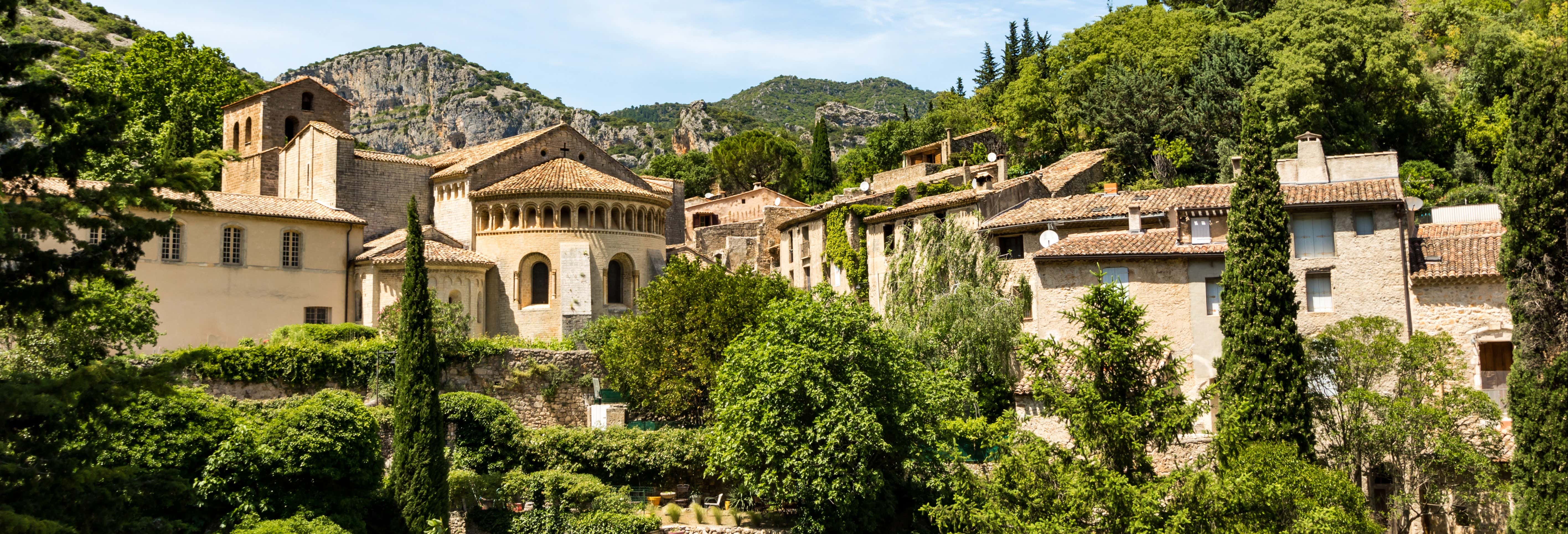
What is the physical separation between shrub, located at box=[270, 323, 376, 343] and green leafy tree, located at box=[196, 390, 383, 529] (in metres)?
8.53

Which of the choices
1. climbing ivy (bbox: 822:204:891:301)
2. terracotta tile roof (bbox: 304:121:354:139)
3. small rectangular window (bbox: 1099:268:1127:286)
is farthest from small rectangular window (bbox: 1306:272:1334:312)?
terracotta tile roof (bbox: 304:121:354:139)

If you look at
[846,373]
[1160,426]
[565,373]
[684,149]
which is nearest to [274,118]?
[565,373]

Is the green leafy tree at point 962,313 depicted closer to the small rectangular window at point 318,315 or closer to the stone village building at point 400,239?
A: the stone village building at point 400,239

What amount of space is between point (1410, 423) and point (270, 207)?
3695 cm

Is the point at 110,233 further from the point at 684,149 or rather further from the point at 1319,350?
the point at 684,149

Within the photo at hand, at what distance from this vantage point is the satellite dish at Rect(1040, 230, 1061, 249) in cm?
3503

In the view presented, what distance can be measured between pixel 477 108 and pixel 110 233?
6072 inches

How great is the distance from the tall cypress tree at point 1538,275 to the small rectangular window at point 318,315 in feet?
121

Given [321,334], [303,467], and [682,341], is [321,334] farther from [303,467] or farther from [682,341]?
[682,341]

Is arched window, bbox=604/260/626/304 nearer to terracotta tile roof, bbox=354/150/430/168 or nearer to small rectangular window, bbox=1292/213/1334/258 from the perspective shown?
terracotta tile roof, bbox=354/150/430/168

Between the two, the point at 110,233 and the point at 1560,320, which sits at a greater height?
the point at 110,233

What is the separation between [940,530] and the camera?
89.4 ft

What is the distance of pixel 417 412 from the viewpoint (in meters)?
28.8

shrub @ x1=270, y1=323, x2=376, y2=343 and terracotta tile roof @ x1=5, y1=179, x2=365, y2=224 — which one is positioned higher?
terracotta tile roof @ x1=5, y1=179, x2=365, y2=224
